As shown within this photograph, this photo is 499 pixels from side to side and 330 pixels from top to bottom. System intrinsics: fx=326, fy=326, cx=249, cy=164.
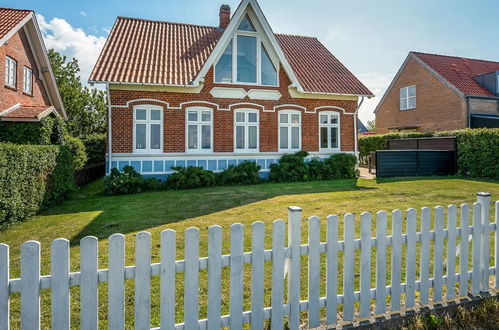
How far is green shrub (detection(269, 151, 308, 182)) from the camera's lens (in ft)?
48.7

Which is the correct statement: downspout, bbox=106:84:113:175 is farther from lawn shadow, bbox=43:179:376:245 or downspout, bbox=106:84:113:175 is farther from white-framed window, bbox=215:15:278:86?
white-framed window, bbox=215:15:278:86

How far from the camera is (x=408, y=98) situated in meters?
29.2

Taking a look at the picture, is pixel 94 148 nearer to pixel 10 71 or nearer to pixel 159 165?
pixel 10 71

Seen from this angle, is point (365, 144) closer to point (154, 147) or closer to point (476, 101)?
point (476, 101)

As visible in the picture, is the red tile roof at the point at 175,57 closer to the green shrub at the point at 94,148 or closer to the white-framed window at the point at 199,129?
the white-framed window at the point at 199,129

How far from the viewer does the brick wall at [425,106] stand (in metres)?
24.8

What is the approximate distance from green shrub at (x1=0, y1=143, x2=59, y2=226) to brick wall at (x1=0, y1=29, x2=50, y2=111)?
292 inches

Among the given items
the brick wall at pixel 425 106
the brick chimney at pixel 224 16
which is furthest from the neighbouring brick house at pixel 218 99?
the brick wall at pixel 425 106

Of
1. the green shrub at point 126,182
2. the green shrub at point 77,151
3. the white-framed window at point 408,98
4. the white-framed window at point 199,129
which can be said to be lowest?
the green shrub at point 126,182

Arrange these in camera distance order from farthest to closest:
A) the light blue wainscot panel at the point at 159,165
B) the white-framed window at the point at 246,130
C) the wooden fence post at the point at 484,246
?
the white-framed window at the point at 246,130
the light blue wainscot panel at the point at 159,165
the wooden fence post at the point at 484,246

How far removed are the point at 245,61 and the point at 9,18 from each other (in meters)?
11.0

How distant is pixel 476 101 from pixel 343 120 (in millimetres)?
14580

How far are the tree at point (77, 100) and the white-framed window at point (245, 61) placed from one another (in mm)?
20481

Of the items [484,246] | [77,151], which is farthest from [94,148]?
[484,246]
